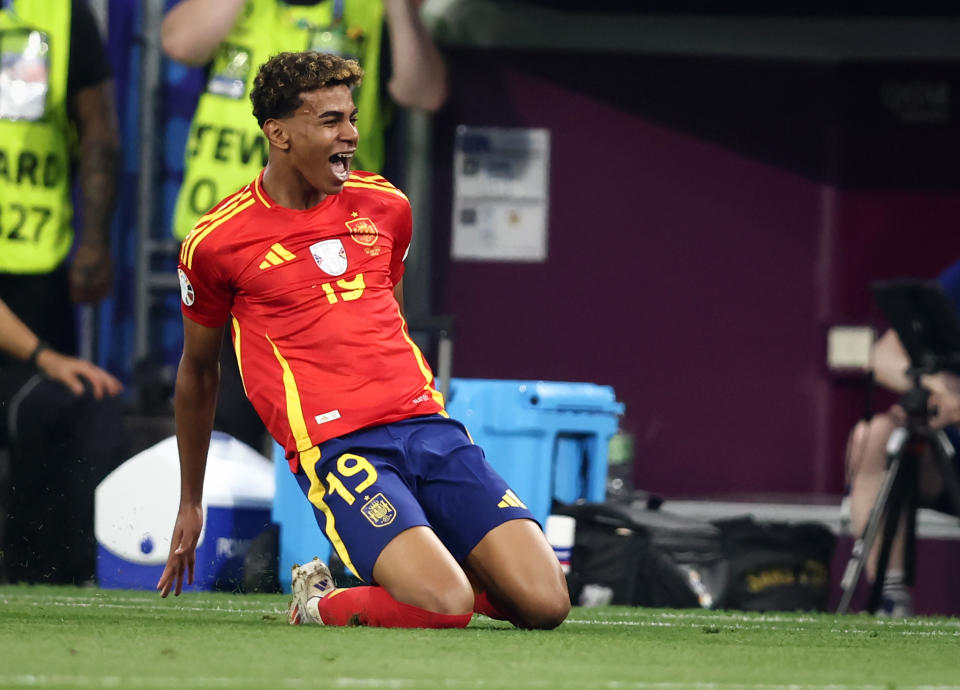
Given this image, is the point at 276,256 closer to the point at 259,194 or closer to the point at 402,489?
the point at 259,194

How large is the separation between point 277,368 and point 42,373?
2.41 metres

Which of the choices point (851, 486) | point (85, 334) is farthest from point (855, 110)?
point (85, 334)

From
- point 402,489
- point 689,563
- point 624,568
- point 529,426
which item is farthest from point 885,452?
point 402,489

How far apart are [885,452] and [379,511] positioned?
308cm

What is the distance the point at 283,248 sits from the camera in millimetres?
4867

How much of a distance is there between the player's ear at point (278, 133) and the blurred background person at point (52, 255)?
2295 mm

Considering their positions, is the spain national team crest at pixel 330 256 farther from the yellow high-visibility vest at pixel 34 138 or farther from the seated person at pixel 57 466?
the yellow high-visibility vest at pixel 34 138

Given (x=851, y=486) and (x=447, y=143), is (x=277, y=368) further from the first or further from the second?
(x=447, y=143)

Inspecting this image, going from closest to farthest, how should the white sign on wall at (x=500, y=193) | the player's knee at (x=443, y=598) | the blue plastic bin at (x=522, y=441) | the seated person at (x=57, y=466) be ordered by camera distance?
the player's knee at (x=443, y=598) → the blue plastic bin at (x=522, y=441) → the seated person at (x=57, y=466) → the white sign on wall at (x=500, y=193)

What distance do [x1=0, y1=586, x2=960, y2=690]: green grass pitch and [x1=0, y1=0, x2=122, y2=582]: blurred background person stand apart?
49.3 inches

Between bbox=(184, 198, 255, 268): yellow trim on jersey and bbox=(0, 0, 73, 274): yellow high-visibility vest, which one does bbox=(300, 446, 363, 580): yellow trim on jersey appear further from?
bbox=(0, 0, 73, 274): yellow high-visibility vest

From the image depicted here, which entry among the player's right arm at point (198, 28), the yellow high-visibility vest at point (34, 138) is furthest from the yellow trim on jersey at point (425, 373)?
the player's right arm at point (198, 28)

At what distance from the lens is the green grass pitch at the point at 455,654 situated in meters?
3.54

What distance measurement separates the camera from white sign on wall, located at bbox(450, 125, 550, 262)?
8922mm
